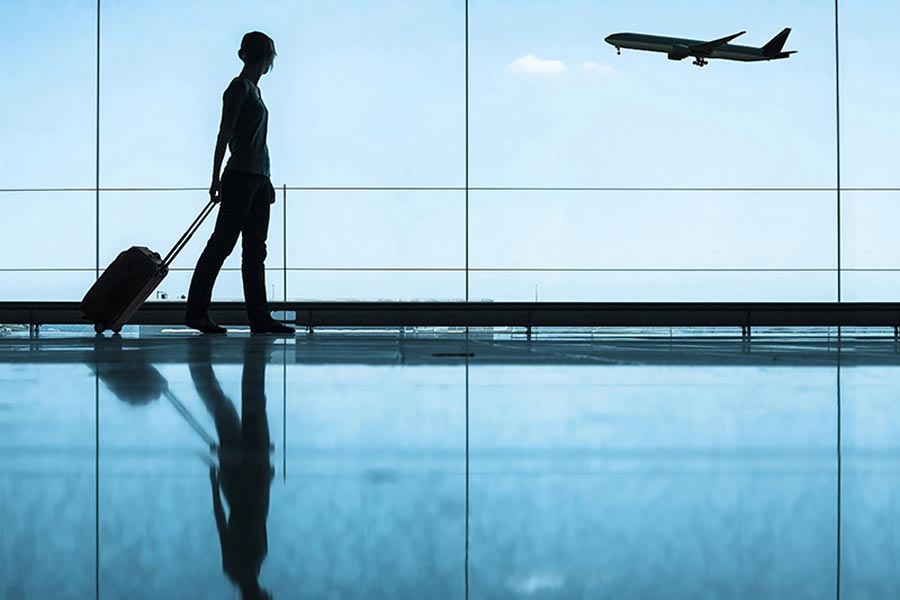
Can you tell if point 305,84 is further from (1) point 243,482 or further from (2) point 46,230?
(1) point 243,482

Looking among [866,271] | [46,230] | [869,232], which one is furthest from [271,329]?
[869,232]

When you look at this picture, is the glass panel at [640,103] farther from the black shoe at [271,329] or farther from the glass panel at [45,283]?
the black shoe at [271,329]

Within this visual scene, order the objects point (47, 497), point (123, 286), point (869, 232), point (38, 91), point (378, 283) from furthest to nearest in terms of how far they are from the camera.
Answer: point (38, 91) < point (869, 232) < point (378, 283) < point (123, 286) < point (47, 497)

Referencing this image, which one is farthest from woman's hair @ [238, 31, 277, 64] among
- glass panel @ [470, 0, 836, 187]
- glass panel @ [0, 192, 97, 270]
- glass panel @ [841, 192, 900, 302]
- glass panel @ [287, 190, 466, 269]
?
glass panel @ [841, 192, 900, 302]

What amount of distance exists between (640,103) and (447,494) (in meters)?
14.8

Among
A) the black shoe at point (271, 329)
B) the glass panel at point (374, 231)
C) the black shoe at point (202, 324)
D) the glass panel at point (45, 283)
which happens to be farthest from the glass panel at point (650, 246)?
the glass panel at point (45, 283)

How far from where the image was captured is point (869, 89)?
10648 millimetres

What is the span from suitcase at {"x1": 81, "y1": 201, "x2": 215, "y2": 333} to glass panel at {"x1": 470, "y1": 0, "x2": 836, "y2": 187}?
15.6ft

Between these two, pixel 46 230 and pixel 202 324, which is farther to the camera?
pixel 46 230

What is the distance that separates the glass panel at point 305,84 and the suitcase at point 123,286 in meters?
5.92

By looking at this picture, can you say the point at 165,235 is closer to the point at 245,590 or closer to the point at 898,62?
the point at 898,62

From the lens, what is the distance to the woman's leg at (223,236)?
→ 13.0 ft

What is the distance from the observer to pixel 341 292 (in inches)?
341

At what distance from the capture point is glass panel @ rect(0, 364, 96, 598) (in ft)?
1.63
